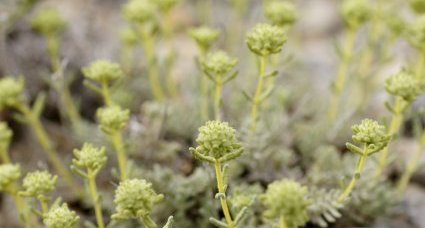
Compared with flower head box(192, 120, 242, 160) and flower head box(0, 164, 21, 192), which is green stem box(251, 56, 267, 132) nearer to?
flower head box(192, 120, 242, 160)

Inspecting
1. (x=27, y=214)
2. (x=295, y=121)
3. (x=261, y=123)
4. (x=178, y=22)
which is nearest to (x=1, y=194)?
(x=27, y=214)

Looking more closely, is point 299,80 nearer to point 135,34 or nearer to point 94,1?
point 135,34

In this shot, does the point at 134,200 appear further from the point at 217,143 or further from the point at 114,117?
the point at 114,117

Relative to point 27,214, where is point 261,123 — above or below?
above

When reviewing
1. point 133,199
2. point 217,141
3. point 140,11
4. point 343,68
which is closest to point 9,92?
point 140,11

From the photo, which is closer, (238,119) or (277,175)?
(277,175)

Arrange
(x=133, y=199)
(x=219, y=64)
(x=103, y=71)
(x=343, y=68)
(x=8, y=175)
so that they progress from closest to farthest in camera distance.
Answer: (x=133, y=199) < (x=8, y=175) < (x=219, y=64) < (x=103, y=71) < (x=343, y=68)

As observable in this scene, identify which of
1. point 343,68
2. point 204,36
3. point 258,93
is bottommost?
point 258,93
